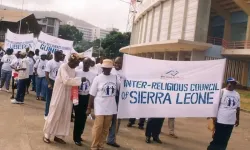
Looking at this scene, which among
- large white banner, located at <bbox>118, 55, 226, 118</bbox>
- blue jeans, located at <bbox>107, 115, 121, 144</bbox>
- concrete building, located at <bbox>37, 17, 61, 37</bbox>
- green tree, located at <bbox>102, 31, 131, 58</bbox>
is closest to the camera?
large white banner, located at <bbox>118, 55, 226, 118</bbox>

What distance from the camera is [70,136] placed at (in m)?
6.94

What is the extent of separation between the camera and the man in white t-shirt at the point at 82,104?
6.39 meters

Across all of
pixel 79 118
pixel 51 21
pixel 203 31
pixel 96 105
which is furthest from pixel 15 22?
pixel 51 21

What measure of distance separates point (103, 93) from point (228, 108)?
231 cm

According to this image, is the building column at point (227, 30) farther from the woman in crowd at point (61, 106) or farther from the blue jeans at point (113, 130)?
the woman in crowd at point (61, 106)

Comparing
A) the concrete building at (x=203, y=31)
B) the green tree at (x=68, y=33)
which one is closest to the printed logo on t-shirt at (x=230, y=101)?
the concrete building at (x=203, y=31)

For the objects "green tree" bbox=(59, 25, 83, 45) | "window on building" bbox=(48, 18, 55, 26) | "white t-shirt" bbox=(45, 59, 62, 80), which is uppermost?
"window on building" bbox=(48, 18, 55, 26)

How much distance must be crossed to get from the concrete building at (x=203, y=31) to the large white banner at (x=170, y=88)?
740 inches

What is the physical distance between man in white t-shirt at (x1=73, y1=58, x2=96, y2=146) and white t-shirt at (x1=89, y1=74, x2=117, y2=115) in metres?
0.69

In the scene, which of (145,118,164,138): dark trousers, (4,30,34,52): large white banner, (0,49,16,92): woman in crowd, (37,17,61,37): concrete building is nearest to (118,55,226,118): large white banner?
(145,118,164,138): dark trousers

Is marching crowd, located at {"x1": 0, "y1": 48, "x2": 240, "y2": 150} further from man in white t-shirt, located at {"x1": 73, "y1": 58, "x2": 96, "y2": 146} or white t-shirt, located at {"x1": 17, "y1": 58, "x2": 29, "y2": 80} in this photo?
white t-shirt, located at {"x1": 17, "y1": 58, "x2": 29, "y2": 80}

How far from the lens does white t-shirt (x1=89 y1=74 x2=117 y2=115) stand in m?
5.75

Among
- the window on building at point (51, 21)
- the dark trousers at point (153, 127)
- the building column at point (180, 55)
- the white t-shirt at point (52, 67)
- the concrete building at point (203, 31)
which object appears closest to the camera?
the dark trousers at point (153, 127)

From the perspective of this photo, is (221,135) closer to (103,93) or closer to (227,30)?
(103,93)
